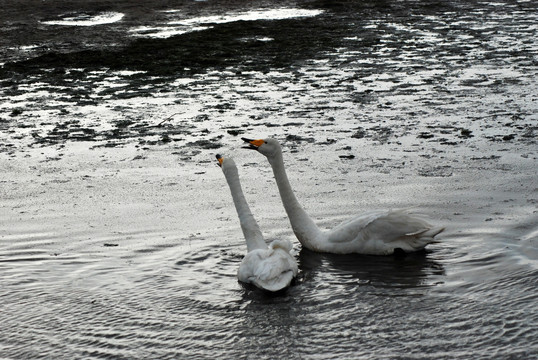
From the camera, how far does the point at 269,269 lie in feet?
23.8

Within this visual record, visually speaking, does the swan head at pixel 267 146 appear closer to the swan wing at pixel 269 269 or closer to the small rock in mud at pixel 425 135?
the swan wing at pixel 269 269

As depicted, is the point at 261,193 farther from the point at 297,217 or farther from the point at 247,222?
the point at 247,222

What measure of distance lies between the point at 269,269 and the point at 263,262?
18cm

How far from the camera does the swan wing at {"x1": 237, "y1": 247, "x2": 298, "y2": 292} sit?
7.21 m

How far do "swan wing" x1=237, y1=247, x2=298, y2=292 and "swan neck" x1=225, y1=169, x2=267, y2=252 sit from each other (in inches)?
10.2

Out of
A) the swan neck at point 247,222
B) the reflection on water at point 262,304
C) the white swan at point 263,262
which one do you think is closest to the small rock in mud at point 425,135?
the reflection on water at point 262,304

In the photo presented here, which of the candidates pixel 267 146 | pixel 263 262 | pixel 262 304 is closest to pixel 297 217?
pixel 267 146

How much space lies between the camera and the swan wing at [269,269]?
7.21 metres

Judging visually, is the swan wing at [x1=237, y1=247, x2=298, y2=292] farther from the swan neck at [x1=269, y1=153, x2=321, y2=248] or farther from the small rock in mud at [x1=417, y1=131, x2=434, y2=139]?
the small rock in mud at [x1=417, y1=131, x2=434, y2=139]

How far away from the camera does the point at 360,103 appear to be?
14703mm

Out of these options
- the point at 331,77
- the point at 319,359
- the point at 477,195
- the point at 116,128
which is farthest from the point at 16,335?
the point at 331,77

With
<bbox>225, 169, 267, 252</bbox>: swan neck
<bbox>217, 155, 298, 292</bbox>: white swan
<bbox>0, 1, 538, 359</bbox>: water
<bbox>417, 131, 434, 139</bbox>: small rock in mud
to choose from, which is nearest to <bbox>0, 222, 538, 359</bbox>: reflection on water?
<bbox>0, 1, 538, 359</bbox>: water

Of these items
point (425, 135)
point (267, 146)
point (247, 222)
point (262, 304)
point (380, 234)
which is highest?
point (267, 146)

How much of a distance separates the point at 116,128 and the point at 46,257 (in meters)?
5.47
